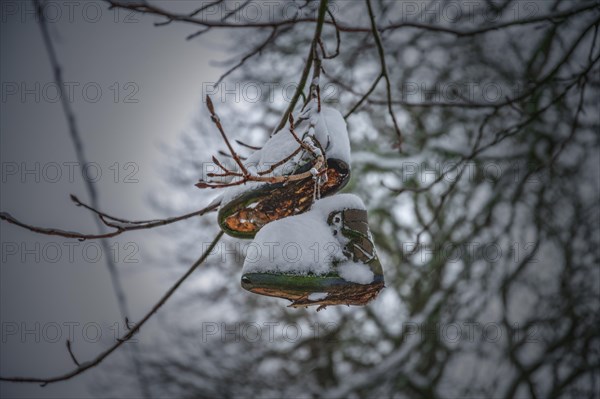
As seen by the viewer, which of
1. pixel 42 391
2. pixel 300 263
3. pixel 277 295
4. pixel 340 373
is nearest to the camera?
pixel 300 263

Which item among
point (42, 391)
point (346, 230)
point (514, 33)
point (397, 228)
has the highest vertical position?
point (514, 33)

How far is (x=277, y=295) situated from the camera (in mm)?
1301

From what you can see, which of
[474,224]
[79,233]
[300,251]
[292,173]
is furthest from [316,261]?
[474,224]

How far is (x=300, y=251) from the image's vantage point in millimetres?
1206

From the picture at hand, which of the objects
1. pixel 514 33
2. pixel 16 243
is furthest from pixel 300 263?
pixel 514 33

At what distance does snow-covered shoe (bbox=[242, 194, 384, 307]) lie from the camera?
120cm

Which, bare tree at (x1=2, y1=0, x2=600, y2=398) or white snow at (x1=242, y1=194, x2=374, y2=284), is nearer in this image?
white snow at (x1=242, y1=194, x2=374, y2=284)

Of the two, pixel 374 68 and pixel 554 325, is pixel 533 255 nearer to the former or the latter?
pixel 554 325

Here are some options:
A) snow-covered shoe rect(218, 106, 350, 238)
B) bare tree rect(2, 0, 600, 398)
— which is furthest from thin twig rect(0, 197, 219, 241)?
bare tree rect(2, 0, 600, 398)

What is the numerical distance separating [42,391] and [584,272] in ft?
21.5

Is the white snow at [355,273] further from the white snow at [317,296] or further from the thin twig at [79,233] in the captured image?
the thin twig at [79,233]

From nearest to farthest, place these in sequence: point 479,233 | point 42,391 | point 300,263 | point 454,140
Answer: point 300,263, point 42,391, point 479,233, point 454,140

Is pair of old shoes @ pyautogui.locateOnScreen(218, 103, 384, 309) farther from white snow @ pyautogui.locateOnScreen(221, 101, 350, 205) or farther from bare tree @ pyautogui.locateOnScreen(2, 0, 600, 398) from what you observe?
bare tree @ pyautogui.locateOnScreen(2, 0, 600, 398)

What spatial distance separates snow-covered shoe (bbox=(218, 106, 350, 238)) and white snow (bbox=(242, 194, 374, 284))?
87 millimetres
